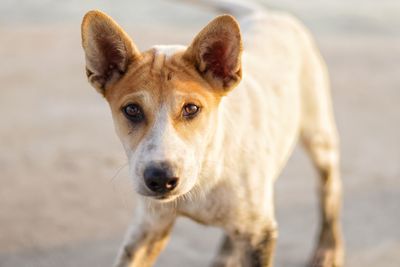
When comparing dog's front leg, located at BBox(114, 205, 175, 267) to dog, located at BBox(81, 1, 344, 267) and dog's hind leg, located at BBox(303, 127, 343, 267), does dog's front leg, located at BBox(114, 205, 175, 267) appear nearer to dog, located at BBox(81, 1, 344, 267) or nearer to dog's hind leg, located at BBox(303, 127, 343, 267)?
dog, located at BBox(81, 1, 344, 267)

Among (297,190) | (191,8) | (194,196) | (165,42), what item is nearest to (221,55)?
(194,196)

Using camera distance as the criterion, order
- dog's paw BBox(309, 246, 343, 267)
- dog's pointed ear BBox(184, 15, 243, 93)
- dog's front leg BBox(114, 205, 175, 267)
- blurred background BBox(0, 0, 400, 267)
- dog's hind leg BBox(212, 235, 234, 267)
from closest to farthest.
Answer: dog's pointed ear BBox(184, 15, 243, 93) < dog's front leg BBox(114, 205, 175, 267) < dog's hind leg BBox(212, 235, 234, 267) < dog's paw BBox(309, 246, 343, 267) < blurred background BBox(0, 0, 400, 267)

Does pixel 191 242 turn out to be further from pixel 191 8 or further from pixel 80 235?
pixel 191 8

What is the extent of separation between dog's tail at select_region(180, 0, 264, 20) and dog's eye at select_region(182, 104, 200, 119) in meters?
1.93

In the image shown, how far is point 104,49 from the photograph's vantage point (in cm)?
334

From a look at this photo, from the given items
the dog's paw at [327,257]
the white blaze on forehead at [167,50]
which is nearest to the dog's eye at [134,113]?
the white blaze on forehead at [167,50]

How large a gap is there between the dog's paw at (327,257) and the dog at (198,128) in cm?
79

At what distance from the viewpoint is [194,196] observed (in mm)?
3408

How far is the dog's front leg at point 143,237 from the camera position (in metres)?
3.53

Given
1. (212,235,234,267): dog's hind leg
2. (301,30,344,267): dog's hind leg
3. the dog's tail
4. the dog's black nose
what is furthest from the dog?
the dog's tail

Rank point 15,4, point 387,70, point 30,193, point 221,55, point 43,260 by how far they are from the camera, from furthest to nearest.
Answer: point 15,4
point 387,70
point 30,193
point 43,260
point 221,55

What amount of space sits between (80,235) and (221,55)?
200 centimetres

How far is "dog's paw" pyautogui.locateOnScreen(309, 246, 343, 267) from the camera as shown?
4.57 meters

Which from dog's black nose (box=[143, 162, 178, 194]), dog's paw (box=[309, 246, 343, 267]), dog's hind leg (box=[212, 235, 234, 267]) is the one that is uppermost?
dog's black nose (box=[143, 162, 178, 194])
